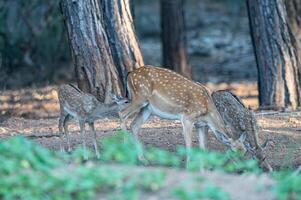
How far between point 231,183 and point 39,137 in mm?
5934

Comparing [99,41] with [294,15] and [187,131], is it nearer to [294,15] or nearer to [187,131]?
[187,131]

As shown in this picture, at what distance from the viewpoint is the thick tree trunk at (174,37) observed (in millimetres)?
20859

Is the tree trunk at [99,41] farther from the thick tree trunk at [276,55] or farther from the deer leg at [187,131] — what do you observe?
the thick tree trunk at [276,55]

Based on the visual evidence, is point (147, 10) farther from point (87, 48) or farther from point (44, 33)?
point (87, 48)

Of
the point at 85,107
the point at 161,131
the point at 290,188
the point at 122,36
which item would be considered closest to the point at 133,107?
the point at 85,107

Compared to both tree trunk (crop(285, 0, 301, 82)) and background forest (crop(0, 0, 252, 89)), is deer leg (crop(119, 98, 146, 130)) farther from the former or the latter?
background forest (crop(0, 0, 252, 89))

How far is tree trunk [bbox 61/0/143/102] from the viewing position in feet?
46.6

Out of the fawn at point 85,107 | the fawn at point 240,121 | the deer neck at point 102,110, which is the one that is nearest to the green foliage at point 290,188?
the fawn at point 240,121

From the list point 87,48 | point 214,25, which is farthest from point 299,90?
point 214,25

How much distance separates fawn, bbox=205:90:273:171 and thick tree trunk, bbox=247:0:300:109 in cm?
352

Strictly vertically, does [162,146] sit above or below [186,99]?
below

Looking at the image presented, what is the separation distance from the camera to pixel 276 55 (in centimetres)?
1617

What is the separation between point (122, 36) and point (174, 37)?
6.20 meters

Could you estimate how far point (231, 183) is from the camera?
7.90m
